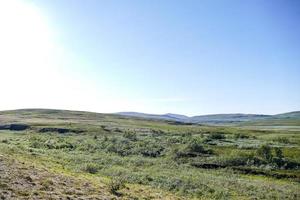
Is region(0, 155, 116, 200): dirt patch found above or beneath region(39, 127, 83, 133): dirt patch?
beneath

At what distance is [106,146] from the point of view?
212 feet

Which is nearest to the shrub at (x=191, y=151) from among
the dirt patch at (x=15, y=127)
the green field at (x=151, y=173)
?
the green field at (x=151, y=173)

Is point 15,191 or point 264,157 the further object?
point 264,157

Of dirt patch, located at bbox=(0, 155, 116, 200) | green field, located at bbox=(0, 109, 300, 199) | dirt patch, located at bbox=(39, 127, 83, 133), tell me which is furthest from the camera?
dirt patch, located at bbox=(39, 127, 83, 133)

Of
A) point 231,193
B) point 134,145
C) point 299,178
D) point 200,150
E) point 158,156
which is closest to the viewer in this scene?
point 231,193

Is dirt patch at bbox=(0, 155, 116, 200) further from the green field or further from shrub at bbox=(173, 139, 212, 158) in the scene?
shrub at bbox=(173, 139, 212, 158)

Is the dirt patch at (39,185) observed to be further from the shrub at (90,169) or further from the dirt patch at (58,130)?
the dirt patch at (58,130)

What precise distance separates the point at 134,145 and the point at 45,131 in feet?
136

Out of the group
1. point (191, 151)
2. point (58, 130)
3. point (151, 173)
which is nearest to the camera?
point (151, 173)

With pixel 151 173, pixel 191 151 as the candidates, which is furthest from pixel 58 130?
pixel 151 173

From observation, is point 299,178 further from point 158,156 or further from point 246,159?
point 158,156

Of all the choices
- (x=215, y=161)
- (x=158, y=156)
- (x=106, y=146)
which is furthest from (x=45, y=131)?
(x=215, y=161)

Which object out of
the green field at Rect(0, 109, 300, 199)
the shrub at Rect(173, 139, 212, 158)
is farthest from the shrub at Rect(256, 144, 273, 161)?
the shrub at Rect(173, 139, 212, 158)

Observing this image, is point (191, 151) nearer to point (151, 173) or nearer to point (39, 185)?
point (151, 173)
